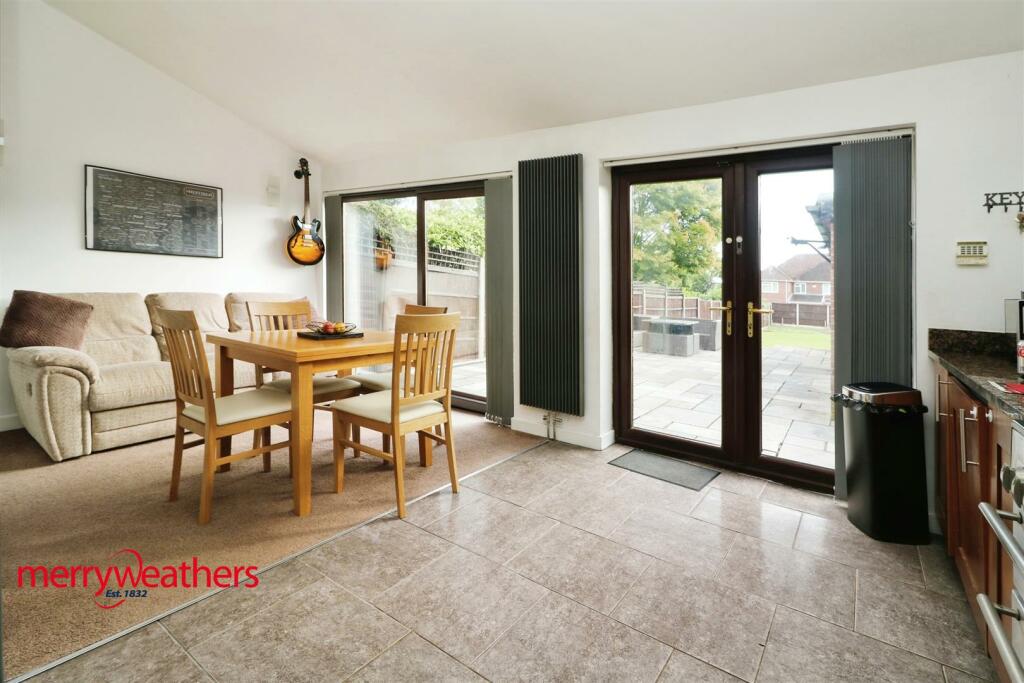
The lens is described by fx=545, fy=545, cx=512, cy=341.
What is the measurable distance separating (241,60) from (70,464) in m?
2.89

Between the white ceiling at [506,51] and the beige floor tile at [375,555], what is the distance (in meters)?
2.59

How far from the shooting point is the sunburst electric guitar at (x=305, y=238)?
5.21m

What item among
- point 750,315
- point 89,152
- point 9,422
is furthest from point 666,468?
point 89,152

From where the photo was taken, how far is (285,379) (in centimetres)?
322

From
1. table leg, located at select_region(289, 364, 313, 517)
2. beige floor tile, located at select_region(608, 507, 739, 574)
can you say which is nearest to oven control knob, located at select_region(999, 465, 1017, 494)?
beige floor tile, located at select_region(608, 507, 739, 574)

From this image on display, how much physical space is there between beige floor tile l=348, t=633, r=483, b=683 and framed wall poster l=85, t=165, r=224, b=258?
405 cm

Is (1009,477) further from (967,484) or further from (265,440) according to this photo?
(265,440)

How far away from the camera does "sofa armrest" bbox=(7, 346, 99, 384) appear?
3.17 metres

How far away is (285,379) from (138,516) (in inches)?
38.8

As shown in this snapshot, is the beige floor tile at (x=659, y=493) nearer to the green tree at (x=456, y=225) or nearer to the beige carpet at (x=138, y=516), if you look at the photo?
the beige carpet at (x=138, y=516)

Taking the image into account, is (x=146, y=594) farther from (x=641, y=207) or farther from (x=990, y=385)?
(x=641, y=207)

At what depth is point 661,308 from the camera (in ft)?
11.7

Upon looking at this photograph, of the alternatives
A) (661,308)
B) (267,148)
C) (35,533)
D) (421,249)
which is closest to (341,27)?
(421,249)

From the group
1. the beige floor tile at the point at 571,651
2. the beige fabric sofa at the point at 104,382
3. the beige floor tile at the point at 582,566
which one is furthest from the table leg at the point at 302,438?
the beige floor tile at the point at 571,651
